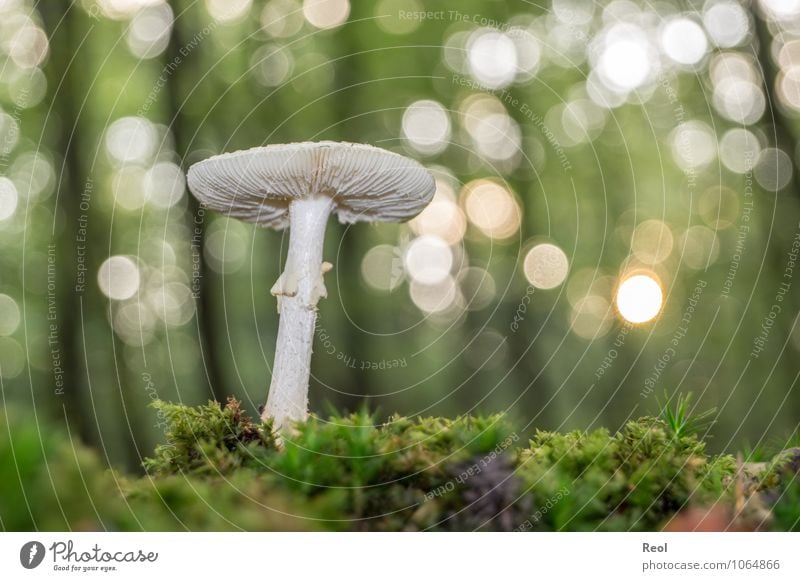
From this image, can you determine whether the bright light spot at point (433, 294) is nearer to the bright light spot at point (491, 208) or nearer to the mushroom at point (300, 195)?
the bright light spot at point (491, 208)

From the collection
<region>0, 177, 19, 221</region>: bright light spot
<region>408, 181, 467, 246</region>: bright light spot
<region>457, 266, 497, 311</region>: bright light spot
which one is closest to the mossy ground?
<region>0, 177, 19, 221</region>: bright light spot

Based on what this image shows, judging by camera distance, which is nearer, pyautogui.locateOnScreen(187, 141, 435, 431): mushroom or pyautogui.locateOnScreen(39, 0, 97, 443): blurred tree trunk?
pyautogui.locateOnScreen(187, 141, 435, 431): mushroom

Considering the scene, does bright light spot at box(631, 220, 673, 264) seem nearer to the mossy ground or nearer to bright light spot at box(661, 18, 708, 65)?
bright light spot at box(661, 18, 708, 65)

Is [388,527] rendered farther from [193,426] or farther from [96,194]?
[96,194]

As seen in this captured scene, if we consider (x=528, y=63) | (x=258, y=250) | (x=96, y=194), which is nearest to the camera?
(x=96, y=194)

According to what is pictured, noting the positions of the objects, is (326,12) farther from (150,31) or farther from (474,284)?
(474,284)

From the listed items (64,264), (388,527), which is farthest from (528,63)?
(388,527)
